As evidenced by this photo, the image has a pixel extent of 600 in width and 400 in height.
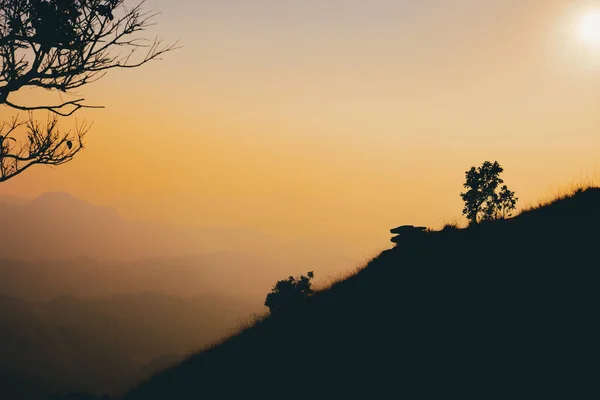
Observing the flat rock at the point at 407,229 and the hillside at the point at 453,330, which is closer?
the hillside at the point at 453,330

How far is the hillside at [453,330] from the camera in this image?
9.63 metres

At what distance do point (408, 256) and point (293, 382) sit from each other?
10.1 m

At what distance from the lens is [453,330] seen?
1182 centimetres

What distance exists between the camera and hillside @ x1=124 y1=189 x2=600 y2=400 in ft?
31.6

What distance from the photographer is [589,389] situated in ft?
27.1

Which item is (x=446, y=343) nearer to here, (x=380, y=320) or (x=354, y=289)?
(x=380, y=320)

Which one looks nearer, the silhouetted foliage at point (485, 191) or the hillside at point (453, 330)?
the hillside at point (453, 330)

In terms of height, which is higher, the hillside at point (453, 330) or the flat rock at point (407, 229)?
the flat rock at point (407, 229)

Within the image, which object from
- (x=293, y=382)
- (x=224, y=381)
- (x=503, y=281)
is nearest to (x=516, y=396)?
(x=503, y=281)

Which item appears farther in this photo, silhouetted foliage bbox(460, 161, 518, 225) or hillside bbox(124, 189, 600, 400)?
silhouetted foliage bbox(460, 161, 518, 225)

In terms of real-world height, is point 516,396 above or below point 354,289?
below

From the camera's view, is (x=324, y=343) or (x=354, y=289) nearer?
(x=324, y=343)

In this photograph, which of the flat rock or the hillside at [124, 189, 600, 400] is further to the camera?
the flat rock

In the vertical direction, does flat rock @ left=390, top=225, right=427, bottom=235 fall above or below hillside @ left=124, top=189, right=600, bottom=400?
above
